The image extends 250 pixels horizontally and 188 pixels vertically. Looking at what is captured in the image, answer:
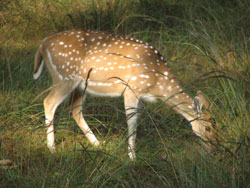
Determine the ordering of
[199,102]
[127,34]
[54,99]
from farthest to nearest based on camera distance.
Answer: [127,34] → [54,99] → [199,102]

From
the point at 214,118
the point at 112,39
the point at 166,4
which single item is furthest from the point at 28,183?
the point at 166,4

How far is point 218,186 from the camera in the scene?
2.83 m

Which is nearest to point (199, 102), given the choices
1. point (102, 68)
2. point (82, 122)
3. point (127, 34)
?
point (102, 68)

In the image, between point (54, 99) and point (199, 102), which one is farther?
point (54, 99)

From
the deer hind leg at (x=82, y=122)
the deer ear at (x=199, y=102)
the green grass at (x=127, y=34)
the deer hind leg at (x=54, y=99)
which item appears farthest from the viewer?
the deer hind leg at (x=54, y=99)

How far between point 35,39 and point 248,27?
3361mm

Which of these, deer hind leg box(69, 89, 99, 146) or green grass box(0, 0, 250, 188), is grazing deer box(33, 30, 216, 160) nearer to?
deer hind leg box(69, 89, 99, 146)

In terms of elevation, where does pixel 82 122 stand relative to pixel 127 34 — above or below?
below

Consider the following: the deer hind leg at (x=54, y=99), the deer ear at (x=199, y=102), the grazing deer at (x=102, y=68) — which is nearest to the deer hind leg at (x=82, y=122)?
the grazing deer at (x=102, y=68)

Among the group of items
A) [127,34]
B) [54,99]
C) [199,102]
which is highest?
[127,34]

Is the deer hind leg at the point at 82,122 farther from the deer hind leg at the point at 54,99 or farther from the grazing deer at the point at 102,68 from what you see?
the deer hind leg at the point at 54,99

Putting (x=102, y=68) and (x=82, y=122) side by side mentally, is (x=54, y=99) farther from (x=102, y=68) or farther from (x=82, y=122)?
(x=102, y=68)

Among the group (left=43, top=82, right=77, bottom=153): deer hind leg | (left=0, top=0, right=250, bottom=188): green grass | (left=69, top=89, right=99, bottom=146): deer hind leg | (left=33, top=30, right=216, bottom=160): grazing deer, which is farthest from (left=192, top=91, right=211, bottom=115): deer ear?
(left=43, top=82, right=77, bottom=153): deer hind leg

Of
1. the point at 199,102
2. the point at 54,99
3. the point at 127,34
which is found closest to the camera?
the point at 199,102
